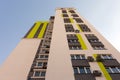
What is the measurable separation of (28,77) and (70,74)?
19.7 ft

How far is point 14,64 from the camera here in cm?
2272

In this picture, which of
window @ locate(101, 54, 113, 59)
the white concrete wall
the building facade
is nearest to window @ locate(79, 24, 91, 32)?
the building facade

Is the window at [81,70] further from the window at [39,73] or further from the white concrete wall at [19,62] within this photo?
the white concrete wall at [19,62]

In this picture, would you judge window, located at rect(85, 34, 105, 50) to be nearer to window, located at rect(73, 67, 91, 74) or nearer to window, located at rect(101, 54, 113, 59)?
window, located at rect(101, 54, 113, 59)

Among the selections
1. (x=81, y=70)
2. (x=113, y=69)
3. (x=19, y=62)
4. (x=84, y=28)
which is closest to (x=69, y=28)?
(x=84, y=28)

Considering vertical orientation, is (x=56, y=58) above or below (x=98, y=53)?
below

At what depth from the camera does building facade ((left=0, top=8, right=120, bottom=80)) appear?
635 inches

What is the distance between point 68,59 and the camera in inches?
720

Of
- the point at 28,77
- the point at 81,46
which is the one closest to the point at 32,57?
the point at 28,77

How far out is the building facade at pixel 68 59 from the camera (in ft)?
52.9

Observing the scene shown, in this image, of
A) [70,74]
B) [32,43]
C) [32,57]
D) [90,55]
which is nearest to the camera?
[70,74]

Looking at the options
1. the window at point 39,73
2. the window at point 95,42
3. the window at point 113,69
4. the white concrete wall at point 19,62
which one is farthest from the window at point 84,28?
the window at point 113,69

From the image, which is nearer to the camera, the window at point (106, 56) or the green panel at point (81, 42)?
the window at point (106, 56)

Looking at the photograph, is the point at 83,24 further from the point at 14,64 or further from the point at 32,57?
the point at 14,64
